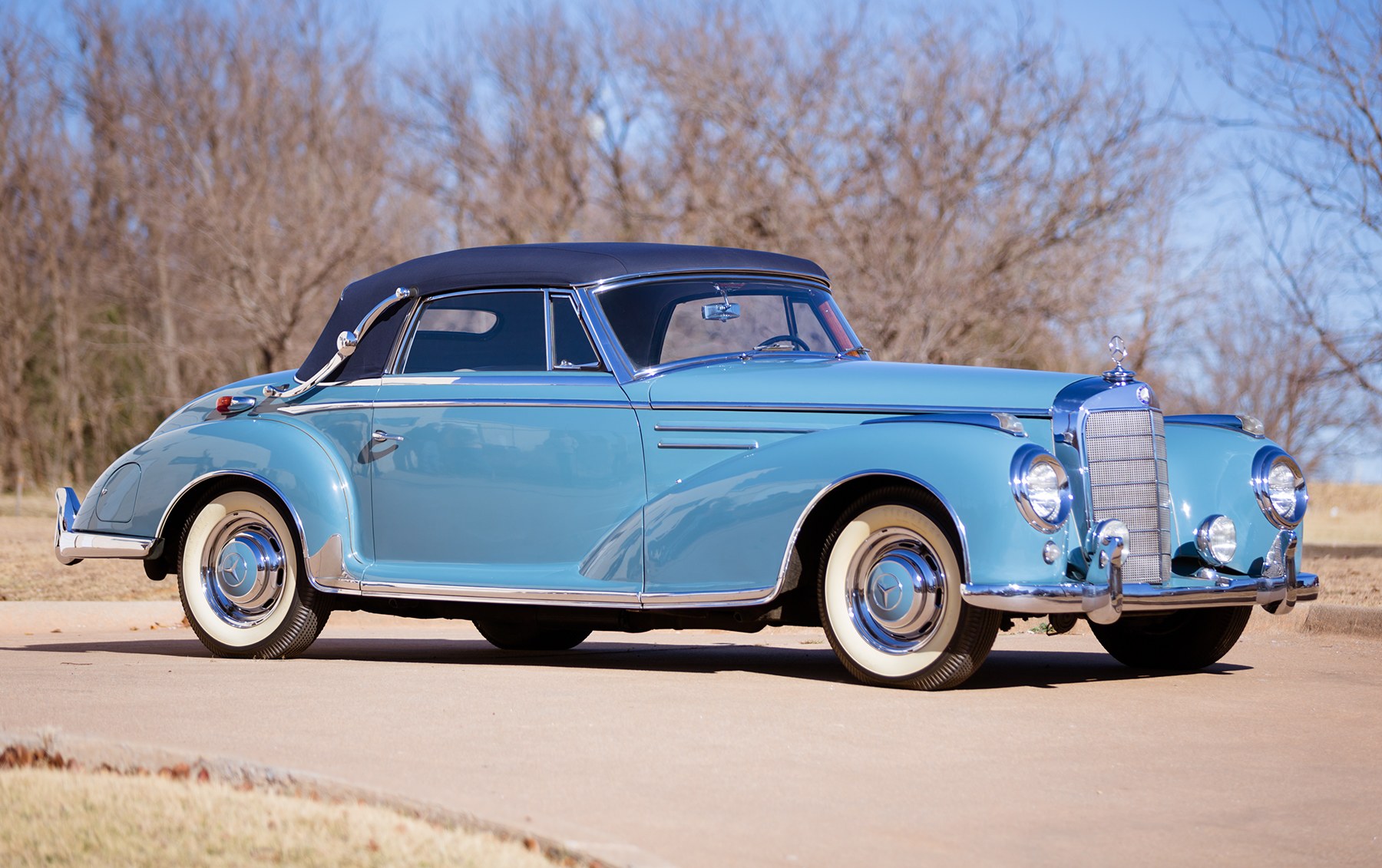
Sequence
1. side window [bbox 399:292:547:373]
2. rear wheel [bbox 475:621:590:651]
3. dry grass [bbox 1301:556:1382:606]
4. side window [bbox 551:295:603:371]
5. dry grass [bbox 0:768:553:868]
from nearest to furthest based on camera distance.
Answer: dry grass [bbox 0:768:553:868] < side window [bbox 551:295:603:371] < side window [bbox 399:292:547:373] < rear wheel [bbox 475:621:590:651] < dry grass [bbox 1301:556:1382:606]

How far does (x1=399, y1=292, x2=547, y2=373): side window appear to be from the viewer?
24.7 ft

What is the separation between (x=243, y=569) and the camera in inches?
313

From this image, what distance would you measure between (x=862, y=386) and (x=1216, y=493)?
165cm

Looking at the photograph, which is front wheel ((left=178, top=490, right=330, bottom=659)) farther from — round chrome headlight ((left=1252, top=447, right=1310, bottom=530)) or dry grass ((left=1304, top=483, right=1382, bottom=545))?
dry grass ((left=1304, top=483, right=1382, bottom=545))

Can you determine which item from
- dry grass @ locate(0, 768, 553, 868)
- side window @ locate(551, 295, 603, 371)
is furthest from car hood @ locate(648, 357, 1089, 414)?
dry grass @ locate(0, 768, 553, 868)

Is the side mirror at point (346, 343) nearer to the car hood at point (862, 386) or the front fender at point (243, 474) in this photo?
the front fender at point (243, 474)

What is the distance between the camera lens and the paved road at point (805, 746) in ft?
13.3

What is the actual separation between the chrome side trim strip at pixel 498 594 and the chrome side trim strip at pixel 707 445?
2.14 ft

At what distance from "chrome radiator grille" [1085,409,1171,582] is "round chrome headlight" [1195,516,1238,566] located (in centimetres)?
20

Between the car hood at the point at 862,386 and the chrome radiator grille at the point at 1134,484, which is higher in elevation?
the car hood at the point at 862,386

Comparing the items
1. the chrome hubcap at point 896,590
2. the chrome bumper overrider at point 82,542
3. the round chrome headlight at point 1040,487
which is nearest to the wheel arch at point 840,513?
the chrome hubcap at point 896,590

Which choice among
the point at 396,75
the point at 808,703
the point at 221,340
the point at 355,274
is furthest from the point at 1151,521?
the point at 221,340

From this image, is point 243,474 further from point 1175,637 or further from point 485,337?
point 1175,637

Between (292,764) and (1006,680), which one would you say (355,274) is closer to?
(1006,680)
